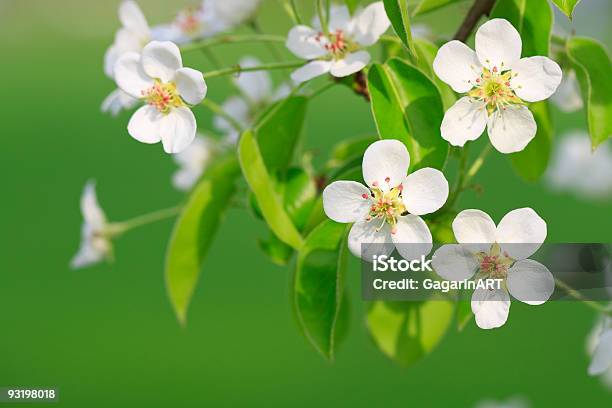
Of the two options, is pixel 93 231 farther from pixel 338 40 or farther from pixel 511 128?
pixel 511 128

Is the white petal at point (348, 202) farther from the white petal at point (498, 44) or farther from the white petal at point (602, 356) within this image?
the white petal at point (602, 356)

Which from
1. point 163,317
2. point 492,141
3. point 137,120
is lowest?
point 492,141

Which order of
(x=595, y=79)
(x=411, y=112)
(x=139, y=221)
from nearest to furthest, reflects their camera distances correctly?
(x=411, y=112) → (x=595, y=79) → (x=139, y=221)

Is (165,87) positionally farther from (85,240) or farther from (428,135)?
(85,240)

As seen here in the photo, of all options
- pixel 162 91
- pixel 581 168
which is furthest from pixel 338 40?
pixel 581 168

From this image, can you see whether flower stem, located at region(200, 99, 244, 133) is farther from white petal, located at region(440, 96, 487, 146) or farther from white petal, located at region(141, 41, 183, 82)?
white petal, located at region(440, 96, 487, 146)

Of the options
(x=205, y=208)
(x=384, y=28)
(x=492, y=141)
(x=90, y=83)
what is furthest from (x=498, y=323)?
(x=90, y=83)
